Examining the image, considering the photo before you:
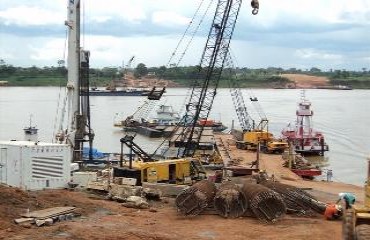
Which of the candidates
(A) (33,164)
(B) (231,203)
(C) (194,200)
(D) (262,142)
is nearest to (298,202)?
(B) (231,203)

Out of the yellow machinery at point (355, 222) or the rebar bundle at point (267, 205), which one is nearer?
the yellow machinery at point (355, 222)

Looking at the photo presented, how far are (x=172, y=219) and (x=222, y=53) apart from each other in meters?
22.7

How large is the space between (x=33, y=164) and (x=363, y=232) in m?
14.5

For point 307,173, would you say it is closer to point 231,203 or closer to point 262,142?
point 262,142

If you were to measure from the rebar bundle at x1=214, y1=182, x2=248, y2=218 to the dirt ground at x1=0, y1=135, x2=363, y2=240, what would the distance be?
12.0 inches

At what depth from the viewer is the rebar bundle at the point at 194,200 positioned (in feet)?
70.2

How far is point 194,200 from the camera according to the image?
2164 centimetres

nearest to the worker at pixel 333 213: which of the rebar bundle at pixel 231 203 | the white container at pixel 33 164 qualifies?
the rebar bundle at pixel 231 203

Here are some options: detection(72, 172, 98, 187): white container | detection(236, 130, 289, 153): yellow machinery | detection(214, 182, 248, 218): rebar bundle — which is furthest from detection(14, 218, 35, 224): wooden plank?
detection(236, 130, 289, 153): yellow machinery

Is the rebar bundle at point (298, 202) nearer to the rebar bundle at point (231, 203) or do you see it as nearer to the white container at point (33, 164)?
the rebar bundle at point (231, 203)

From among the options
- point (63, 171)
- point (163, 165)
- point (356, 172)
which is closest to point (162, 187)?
point (163, 165)

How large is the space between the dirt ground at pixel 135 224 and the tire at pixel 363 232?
509cm

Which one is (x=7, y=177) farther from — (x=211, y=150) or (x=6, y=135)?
(x=6, y=135)

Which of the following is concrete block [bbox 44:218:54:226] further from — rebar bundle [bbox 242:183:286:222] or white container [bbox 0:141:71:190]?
rebar bundle [bbox 242:183:286:222]
